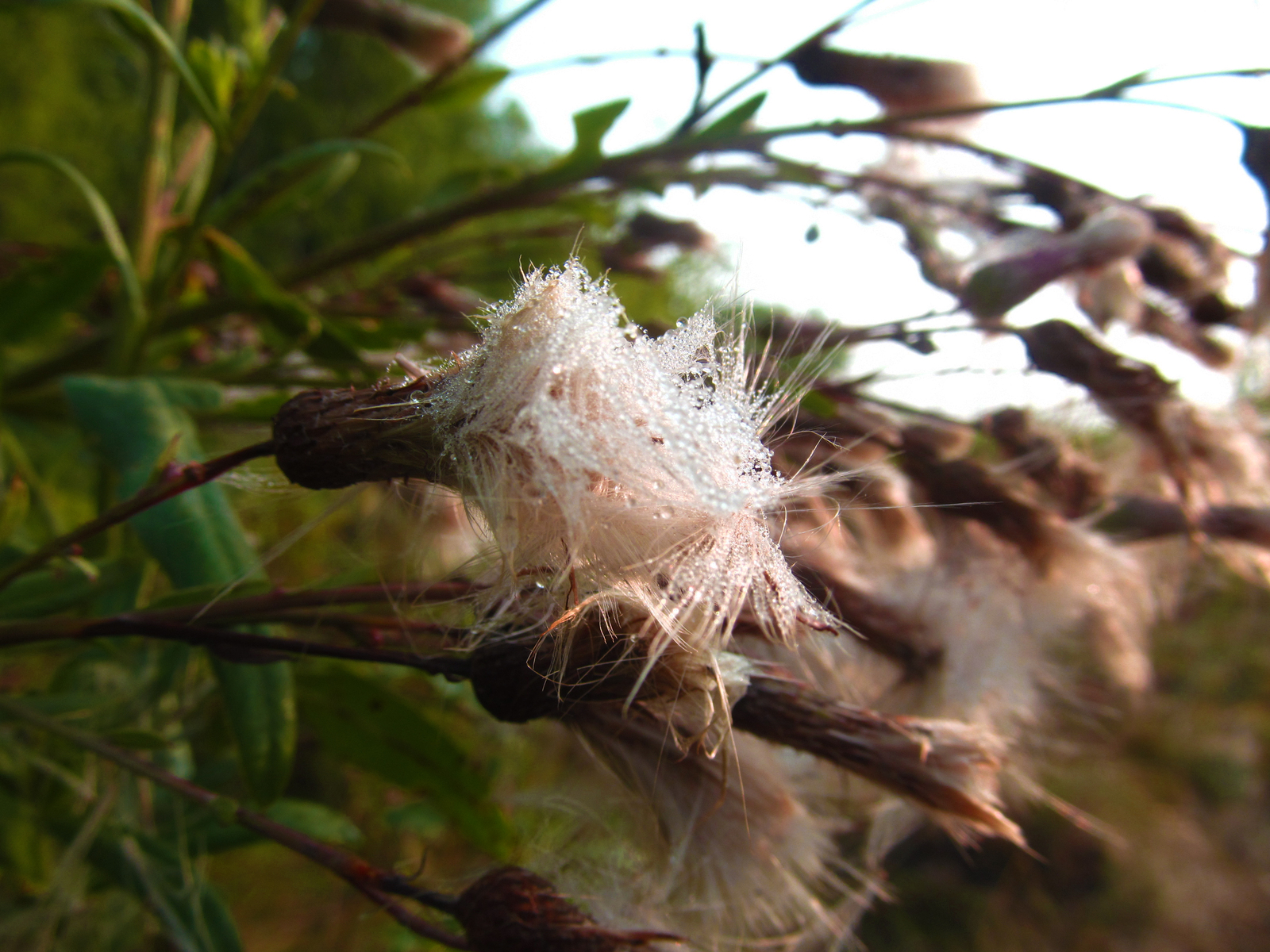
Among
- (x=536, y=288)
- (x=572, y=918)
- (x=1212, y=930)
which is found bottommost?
A: (x=1212, y=930)

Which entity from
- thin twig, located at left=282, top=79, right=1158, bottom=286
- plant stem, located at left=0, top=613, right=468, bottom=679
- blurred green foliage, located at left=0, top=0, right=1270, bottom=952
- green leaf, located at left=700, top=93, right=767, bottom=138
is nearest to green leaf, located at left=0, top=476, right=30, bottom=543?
blurred green foliage, located at left=0, top=0, right=1270, bottom=952

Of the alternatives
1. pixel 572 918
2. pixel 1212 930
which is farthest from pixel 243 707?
pixel 1212 930

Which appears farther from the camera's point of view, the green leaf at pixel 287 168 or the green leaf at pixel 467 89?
the green leaf at pixel 467 89

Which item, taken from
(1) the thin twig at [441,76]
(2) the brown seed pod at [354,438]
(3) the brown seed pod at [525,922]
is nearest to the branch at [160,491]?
(2) the brown seed pod at [354,438]

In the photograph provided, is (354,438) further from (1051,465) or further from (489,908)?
(1051,465)

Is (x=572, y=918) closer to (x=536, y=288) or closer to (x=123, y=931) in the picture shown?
(x=536, y=288)

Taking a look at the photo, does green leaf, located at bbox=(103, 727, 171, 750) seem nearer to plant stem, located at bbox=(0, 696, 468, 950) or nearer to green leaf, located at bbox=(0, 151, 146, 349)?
plant stem, located at bbox=(0, 696, 468, 950)

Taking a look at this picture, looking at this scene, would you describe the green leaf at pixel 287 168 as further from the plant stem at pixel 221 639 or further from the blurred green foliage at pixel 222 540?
the plant stem at pixel 221 639
